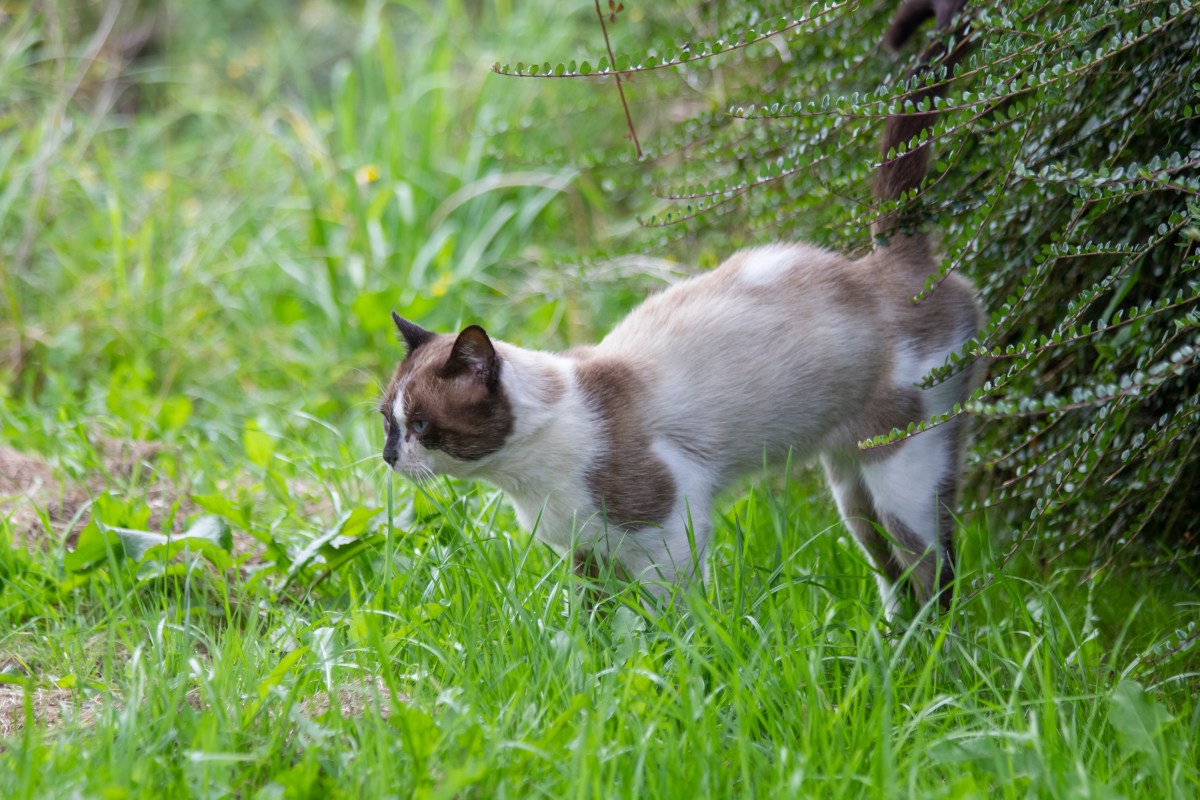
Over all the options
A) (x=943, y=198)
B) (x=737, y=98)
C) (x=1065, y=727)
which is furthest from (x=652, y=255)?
(x=1065, y=727)

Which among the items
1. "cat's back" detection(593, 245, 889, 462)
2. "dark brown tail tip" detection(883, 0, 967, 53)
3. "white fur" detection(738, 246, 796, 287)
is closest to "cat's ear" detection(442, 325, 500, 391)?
"cat's back" detection(593, 245, 889, 462)

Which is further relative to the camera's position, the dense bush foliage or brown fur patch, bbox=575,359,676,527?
brown fur patch, bbox=575,359,676,527

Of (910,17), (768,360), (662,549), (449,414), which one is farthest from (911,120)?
(449,414)

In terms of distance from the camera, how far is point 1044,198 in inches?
107

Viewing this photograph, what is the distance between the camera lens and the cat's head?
2.68 meters

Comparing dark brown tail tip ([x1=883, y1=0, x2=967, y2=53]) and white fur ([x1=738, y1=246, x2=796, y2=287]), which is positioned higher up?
dark brown tail tip ([x1=883, y1=0, x2=967, y2=53])

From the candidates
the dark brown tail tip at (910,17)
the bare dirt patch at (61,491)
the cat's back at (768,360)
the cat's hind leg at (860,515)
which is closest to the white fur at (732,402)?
the cat's back at (768,360)

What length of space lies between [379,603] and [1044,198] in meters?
1.73

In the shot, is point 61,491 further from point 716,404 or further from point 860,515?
point 860,515

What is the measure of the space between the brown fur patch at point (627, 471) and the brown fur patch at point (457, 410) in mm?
225

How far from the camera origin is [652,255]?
4391 millimetres

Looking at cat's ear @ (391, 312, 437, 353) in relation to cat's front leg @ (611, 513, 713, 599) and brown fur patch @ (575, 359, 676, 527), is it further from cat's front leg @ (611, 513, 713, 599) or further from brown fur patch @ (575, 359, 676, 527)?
cat's front leg @ (611, 513, 713, 599)

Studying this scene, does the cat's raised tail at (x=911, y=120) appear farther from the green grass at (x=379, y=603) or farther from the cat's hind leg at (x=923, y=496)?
the green grass at (x=379, y=603)

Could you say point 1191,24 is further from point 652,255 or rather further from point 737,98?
point 652,255
